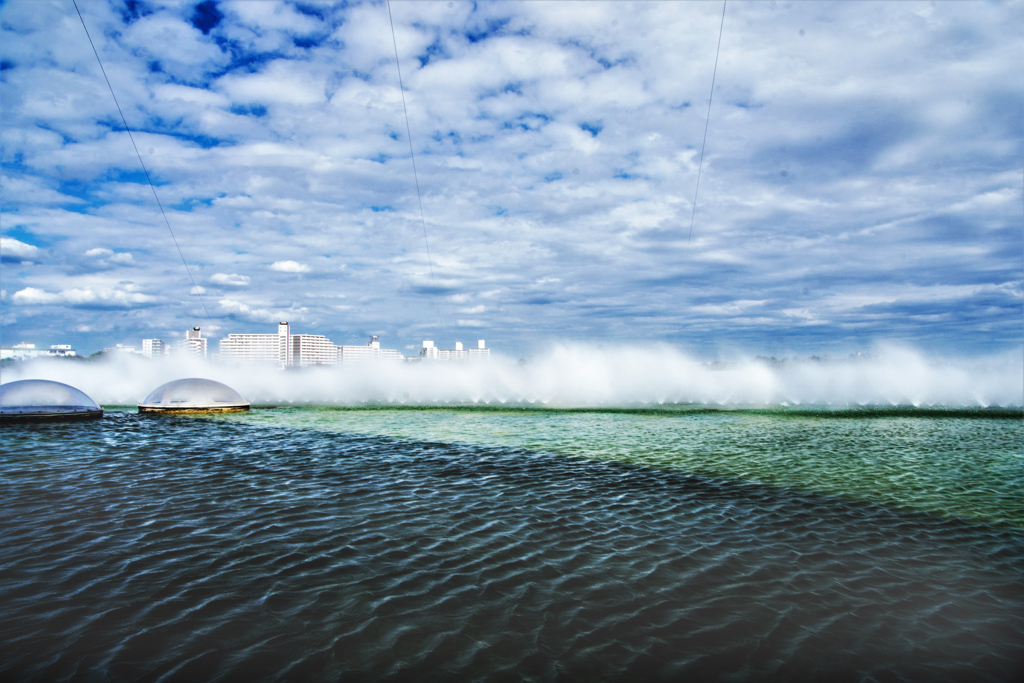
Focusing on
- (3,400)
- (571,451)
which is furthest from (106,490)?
(3,400)

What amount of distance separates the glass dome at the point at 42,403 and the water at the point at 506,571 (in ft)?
66.7

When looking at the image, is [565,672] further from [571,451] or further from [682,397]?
[682,397]

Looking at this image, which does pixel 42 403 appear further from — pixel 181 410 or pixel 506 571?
pixel 506 571

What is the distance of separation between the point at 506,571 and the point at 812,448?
22206 mm

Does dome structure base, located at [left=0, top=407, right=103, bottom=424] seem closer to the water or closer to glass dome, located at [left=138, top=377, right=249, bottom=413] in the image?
glass dome, located at [left=138, top=377, right=249, bottom=413]

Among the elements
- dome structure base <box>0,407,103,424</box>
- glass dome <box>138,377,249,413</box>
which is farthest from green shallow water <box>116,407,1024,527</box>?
dome structure base <box>0,407,103,424</box>

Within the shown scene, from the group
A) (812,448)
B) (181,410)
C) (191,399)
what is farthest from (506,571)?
(191,399)

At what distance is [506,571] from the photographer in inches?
353

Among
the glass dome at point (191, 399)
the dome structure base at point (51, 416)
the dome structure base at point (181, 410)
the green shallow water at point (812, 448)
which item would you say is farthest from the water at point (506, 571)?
the glass dome at point (191, 399)

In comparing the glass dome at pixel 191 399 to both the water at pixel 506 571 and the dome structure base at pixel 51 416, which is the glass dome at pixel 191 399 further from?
the water at pixel 506 571

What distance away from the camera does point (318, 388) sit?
86.1m

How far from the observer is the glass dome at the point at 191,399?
45.4 m

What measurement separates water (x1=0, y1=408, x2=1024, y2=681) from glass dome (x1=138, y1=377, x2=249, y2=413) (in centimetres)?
2752

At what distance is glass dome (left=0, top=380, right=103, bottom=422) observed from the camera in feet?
116
